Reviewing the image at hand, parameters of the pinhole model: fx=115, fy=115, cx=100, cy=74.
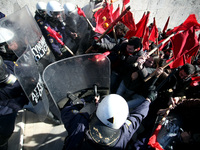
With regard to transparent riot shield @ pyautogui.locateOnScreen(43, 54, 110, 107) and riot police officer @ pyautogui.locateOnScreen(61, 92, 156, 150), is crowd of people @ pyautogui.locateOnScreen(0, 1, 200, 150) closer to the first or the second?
riot police officer @ pyautogui.locateOnScreen(61, 92, 156, 150)

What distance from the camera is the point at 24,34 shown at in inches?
90.8

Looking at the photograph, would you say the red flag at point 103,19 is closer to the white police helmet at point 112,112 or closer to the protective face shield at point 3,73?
the protective face shield at point 3,73

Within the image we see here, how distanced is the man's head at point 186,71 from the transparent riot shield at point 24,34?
8.81 feet

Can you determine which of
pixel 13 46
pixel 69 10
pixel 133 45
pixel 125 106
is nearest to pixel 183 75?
pixel 133 45

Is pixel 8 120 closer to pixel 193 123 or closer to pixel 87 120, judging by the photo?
pixel 87 120

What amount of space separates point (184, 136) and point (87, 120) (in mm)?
1366

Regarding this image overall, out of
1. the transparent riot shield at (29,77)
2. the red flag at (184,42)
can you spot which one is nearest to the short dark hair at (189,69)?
the red flag at (184,42)

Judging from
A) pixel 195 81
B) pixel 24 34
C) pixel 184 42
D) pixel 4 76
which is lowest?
pixel 195 81

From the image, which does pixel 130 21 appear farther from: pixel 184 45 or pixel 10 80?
pixel 10 80

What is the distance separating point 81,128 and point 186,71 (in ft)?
6.84

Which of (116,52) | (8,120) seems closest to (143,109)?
(116,52)

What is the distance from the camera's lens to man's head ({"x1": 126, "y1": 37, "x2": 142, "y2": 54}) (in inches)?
101

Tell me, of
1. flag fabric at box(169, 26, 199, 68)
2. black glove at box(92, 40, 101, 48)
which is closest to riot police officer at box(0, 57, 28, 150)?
black glove at box(92, 40, 101, 48)

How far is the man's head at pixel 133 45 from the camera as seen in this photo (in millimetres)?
2566
